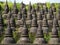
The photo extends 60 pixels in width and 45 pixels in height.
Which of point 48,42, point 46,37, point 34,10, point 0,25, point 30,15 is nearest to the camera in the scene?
point 48,42

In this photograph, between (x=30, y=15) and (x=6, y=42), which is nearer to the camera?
(x=6, y=42)

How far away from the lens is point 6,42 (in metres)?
18.1

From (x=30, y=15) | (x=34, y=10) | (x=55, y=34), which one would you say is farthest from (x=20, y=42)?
(x=34, y=10)

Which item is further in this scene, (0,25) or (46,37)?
(0,25)

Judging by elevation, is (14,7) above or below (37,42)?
above

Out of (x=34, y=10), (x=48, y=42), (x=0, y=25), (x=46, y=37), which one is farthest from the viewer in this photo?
(x=34, y=10)

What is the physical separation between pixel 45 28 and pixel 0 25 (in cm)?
273

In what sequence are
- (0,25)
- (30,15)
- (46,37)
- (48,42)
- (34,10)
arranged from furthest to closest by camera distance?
(34,10)
(30,15)
(0,25)
(46,37)
(48,42)

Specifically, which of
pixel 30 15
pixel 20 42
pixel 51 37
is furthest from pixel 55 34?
pixel 30 15

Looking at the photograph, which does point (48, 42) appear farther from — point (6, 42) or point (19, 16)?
point (19, 16)

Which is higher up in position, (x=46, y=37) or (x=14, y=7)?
A: (x=14, y=7)

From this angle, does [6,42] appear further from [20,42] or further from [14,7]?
[14,7]

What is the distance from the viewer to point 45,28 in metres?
21.8

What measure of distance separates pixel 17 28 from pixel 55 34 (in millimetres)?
4101
